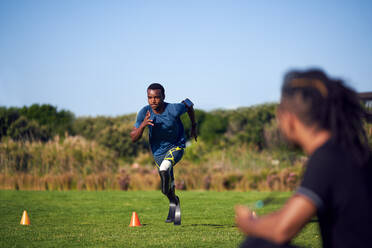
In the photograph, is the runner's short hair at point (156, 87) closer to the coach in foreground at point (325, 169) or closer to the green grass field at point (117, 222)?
the green grass field at point (117, 222)

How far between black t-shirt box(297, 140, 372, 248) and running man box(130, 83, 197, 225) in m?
5.87

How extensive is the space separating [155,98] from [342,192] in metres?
6.05

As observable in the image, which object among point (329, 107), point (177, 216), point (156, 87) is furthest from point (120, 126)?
point (329, 107)

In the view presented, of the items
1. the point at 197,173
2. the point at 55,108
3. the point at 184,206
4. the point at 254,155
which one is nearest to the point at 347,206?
the point at 184,206

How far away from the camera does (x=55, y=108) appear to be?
1709 inches

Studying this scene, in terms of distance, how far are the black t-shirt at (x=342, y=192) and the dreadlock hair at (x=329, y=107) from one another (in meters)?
0.09

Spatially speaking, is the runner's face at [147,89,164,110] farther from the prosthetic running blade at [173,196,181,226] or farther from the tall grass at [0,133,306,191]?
the tall grass at [0,133,306,191]

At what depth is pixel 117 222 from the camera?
8938 mm

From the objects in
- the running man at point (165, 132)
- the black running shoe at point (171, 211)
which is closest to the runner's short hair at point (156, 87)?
the running man at point (165, 132)

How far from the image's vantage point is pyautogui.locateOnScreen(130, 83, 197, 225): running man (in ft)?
26.0

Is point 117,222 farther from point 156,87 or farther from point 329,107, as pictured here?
point 329,107

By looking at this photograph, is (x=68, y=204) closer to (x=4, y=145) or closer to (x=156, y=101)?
(x=156, y=101)

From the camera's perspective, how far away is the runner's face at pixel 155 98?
788 centimetres

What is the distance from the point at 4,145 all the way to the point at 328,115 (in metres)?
18.6
